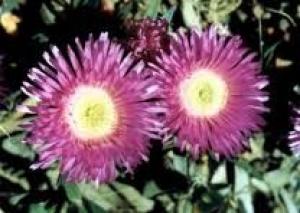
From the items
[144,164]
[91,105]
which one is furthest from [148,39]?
[144,164]

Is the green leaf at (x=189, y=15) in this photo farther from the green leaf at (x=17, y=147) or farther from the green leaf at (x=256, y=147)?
the green leaf at (x=17, y=147)

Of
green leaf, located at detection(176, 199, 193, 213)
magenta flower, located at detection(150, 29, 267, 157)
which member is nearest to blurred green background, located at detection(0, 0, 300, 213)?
green leaf, located at detection(176, 199, 193, 213)

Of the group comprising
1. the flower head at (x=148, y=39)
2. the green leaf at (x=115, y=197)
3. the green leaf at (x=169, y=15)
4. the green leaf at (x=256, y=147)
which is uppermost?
the green leaf at (x=169, y=15)

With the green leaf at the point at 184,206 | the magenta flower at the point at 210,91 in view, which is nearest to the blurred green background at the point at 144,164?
the green leaf at the point at 184,206

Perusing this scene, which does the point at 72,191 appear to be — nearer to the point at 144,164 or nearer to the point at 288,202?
the point at 144,164

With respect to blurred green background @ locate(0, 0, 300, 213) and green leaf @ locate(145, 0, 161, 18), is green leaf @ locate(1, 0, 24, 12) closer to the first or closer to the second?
blurred green background @ locate(0, 0, 300, 213)

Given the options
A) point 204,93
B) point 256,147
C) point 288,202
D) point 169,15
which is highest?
point 169,15
